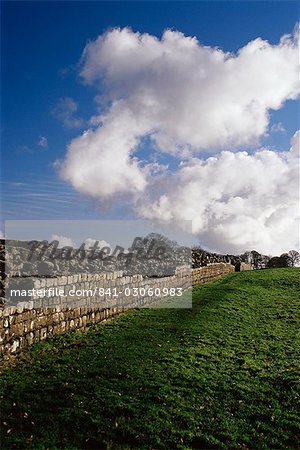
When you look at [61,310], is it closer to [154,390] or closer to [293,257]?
[154,390]

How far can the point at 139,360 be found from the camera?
48.3 ft

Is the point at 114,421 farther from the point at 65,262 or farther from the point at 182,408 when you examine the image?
the point at 65,262

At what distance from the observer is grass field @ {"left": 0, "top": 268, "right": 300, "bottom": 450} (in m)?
9.81

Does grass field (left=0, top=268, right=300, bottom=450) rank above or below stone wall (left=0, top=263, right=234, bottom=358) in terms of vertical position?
below

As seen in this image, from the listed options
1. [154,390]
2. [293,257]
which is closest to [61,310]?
[154,390]

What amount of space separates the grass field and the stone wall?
548mm

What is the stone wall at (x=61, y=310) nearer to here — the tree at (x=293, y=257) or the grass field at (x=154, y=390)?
the grass field at (x=154, y=390)

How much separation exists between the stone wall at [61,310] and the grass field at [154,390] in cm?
55

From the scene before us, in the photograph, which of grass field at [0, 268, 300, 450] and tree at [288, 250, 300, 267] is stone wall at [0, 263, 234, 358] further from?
tree at [288, 250, 300, 267]

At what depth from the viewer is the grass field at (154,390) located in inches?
386

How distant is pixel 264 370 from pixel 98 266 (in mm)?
14884

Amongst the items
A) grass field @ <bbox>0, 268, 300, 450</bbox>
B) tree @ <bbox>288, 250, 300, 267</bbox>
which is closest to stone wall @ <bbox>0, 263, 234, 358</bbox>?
grass field @ <bbox>0, 268, 300, 450</bbox>

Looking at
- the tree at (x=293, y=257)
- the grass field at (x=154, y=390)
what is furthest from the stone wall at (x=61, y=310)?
the tree at (x=293, y=257)

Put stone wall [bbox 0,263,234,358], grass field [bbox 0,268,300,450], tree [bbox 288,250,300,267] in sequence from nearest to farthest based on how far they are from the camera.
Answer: grass field [bbox 0,268,300,450]
stone wall [bbox 0,263,234,358]
tree [bbox 288,250,300,267]
